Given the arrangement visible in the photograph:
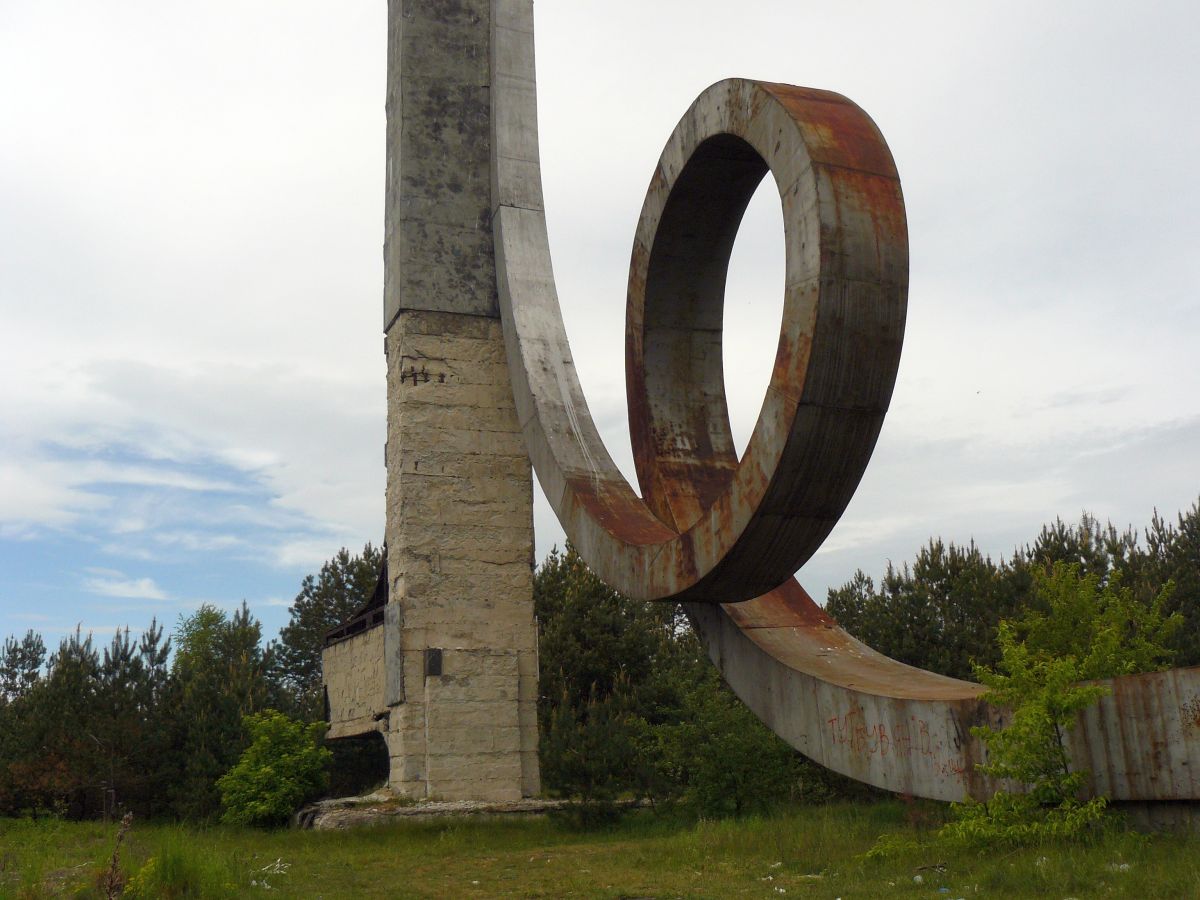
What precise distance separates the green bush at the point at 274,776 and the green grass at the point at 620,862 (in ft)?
2.57

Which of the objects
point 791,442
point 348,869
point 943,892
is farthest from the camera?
point 348,869

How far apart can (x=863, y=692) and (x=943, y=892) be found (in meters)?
1.80

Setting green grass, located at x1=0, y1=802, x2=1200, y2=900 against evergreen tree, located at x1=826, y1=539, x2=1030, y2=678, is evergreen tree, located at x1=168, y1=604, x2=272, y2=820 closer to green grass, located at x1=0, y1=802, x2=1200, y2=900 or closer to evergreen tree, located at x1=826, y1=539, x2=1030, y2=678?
green grass, located at x1=0, y1=802, x2=1200, y2=900

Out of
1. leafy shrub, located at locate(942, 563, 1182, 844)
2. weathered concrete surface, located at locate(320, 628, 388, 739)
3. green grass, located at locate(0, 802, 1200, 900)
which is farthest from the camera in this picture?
weathered concrete surface, located at locate(320, 628, 388, 739)

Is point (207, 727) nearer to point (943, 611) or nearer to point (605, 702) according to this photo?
point (605, 702)

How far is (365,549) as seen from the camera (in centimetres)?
3559

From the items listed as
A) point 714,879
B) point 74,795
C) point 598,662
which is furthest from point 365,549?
point 714,879

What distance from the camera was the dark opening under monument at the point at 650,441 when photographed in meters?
6.30

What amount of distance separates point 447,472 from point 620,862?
4976mm

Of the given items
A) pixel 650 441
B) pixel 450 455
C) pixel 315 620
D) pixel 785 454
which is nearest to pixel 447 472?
pixel 450 455

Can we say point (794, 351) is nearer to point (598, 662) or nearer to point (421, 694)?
point (421, 694)

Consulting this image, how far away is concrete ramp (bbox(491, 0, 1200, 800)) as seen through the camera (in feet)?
20.4

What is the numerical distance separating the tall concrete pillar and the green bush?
1573 millimetres

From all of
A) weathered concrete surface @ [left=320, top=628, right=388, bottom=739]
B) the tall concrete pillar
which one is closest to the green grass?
the tall concrete pillar
